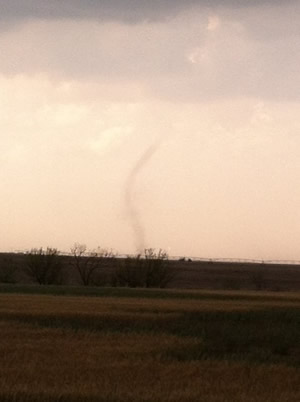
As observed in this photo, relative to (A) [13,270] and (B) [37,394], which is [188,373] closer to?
(B) [37,394]

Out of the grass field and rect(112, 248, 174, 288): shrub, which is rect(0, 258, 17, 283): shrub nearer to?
rect(112, 248, 174, 288): shrub

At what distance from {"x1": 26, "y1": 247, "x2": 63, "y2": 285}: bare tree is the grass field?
138 feet

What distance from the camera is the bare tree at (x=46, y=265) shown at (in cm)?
9919

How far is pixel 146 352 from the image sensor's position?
105 ft

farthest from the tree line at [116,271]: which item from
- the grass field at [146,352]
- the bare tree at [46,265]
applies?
the grass field at [146,352]

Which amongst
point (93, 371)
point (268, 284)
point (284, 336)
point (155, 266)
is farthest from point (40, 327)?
point (268, 284)

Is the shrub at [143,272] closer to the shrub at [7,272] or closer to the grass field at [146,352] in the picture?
the shrub at [7,272]

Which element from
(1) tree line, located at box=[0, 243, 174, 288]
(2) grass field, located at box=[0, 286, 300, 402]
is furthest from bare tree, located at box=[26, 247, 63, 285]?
(2) grass field, located at box=[0, 286, 300, 402]

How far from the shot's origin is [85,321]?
44.9m

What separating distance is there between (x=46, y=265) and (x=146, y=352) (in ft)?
223

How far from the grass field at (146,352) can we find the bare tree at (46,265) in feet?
138

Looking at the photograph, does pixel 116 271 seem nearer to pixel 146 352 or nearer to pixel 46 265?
pixel 46 265

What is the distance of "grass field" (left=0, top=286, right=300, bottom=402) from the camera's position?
23.1 m

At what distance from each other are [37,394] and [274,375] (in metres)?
8.33
